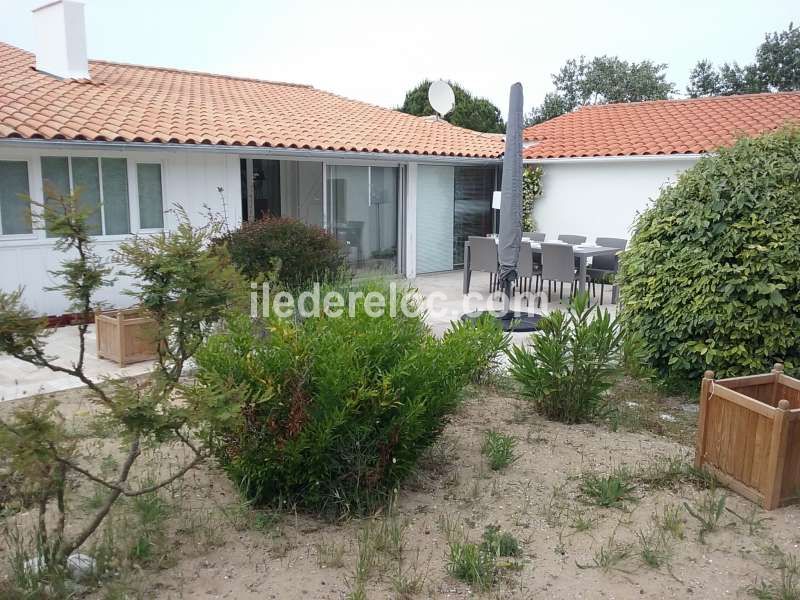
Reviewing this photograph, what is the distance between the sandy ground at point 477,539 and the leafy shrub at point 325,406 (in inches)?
8.2

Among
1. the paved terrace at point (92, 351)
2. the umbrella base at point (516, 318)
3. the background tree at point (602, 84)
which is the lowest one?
the paved terrace at point (92, 351)

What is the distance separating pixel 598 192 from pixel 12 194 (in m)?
11.2

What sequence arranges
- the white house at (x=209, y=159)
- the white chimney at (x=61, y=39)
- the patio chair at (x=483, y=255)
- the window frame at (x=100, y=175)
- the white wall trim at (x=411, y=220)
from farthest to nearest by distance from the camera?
the white wall trim at (x=411, y=220), the white chimney at (x=61, y=39), the patio chair at (x=483, y=255), the window frame at (x=100, y=175), the white house at (x=209, y=159)

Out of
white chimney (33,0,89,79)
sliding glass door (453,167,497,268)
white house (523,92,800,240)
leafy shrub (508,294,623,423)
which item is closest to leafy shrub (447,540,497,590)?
leafy shrub (508,294,623,423)

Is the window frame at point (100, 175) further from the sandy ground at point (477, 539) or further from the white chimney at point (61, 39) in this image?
the sandy ground at point (477, 539)

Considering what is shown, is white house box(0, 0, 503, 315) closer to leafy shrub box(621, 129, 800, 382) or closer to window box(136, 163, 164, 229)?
window box(136, 163, 164, 229)

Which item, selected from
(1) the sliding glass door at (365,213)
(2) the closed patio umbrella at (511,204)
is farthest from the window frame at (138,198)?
(2) the closed patio umbrella at (511,204)

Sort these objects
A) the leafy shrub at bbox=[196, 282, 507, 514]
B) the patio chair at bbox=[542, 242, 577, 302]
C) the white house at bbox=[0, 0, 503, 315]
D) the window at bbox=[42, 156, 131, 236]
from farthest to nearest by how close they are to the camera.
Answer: the patio chair at bbox=[542, 242, 577, 302], the window at bbox=[42, 156, 131, 236], the white house at bbox=[0, 0, 503, 315], the leafy shrub at bbox=[196, 282, 507, 514]

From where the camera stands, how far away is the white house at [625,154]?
1416 centimetres

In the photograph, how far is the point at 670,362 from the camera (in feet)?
21.4

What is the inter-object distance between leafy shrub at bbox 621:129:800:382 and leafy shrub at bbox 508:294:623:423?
43.2 inches

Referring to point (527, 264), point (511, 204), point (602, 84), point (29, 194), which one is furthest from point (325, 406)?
point (602, 84)

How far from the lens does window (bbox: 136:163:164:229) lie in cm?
1082

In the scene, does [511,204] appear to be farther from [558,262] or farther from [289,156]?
[289,156]
